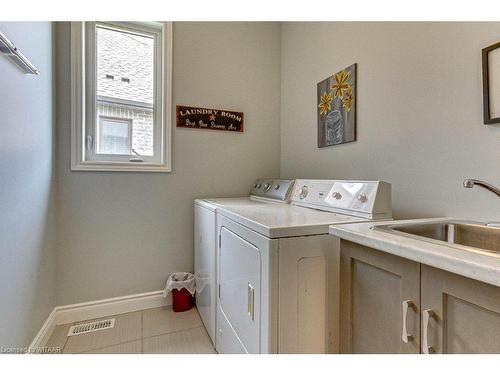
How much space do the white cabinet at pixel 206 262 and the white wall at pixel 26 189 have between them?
1.02 m

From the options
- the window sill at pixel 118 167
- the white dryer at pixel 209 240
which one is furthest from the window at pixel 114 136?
the white dryer at pixel 209 240

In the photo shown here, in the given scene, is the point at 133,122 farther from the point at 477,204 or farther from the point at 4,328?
the point at 477,204

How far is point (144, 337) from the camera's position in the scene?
176 cm

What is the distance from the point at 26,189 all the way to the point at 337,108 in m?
2.06

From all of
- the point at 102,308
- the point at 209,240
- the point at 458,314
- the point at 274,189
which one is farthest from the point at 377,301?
the point at 102,308

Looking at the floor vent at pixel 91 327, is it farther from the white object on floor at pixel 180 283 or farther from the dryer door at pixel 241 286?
the dryer door at pixel 241 286

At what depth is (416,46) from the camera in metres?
1.33

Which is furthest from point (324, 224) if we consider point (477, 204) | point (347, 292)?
point (477, 204)

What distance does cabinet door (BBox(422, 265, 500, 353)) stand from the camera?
564 millimetres

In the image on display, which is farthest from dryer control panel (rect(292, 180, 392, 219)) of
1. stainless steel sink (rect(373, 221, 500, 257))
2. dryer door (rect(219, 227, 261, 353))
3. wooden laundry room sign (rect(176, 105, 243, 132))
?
wooden laundry room sign (rect(176, 105, 243, 132))

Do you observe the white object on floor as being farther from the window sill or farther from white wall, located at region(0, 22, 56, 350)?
the window sill

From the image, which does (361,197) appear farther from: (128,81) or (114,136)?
(128,81)

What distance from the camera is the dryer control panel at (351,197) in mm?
1190
